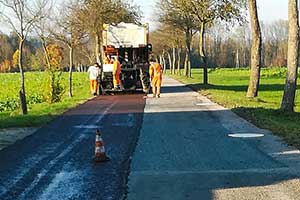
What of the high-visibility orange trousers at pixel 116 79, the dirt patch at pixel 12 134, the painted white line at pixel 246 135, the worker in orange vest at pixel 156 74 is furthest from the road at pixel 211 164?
the high-visibility orange trousers at pixel 116 79

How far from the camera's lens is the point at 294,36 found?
19.1 m

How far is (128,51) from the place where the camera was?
34.2 meters

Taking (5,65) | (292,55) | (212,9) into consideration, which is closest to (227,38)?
(5,65)

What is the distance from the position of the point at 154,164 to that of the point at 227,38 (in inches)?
4530

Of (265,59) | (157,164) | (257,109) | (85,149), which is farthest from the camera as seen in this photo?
(265,59)

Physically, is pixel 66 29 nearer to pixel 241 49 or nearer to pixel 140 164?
pixel 140 164

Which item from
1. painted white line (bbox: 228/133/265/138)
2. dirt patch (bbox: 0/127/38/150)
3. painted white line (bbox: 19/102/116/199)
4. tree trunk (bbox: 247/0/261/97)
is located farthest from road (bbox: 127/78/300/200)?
tree trunk (bbox: 247/0/261/97)

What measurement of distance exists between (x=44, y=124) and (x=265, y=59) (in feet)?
368

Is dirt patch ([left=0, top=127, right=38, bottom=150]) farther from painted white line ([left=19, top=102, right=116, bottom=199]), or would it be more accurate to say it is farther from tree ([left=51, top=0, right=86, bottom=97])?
tree ([left=51, top=0, right=86, bottom=97])

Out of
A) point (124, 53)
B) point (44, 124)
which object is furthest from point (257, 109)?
A: point (124, 53)

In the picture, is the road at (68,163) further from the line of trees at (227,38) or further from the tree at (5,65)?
the tree at (5,65)

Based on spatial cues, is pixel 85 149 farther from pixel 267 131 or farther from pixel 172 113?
pixel 172 113

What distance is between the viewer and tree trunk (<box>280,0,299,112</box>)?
18959 mm

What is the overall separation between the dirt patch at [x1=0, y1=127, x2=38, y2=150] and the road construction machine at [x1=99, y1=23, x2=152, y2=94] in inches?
673
